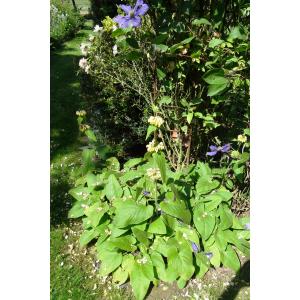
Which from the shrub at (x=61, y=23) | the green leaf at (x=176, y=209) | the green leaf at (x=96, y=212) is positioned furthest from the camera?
the shrub at (x=61, y=23)

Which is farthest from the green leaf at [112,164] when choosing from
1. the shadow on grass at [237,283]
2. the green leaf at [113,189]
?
the shadow on grass at [237,283]

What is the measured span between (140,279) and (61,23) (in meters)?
5.87

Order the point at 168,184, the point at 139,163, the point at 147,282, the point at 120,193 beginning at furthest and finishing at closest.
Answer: the point at 139,163 → the point at 120,193 → the point at 168,184 → the point at 147,282

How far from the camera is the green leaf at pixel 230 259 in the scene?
7.94 ft

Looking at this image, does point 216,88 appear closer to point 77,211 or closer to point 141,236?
point 141,236

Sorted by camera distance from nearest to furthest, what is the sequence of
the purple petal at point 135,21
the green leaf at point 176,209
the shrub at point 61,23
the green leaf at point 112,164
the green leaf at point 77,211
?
the purple petal at point 135,21, the green leaf at point 176,209, the green leaf at point 77,211, the green leaf at point 112,164, the shrub at point 61,23

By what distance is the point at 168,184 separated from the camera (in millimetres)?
2439

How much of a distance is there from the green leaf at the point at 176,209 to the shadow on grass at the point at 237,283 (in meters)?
0.49

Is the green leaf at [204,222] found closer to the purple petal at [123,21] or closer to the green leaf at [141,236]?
the green leaf at [141,236]

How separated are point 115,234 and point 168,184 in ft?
1.43

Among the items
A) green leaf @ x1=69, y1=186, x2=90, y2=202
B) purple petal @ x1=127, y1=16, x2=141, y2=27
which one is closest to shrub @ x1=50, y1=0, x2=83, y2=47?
green leaf @ x1=69, y1=186, x2=90, y2=202

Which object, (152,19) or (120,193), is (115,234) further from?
(152,19)

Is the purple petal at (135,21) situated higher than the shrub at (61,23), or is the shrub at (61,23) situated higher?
the purple petal at (135,21)
